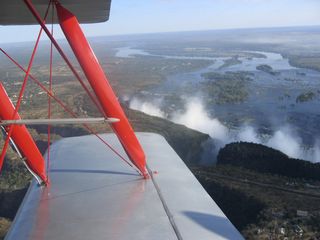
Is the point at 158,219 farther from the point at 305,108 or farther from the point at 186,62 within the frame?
the point at 186,62

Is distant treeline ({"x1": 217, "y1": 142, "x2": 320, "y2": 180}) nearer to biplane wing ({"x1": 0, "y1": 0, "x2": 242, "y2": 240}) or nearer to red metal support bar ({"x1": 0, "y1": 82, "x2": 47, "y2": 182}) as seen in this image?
biplane wing ({"x1": 0, "y1": 0, "x2": 242, "y2": 240})

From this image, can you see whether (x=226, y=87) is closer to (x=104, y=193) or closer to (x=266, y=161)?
(x=266, y=161)

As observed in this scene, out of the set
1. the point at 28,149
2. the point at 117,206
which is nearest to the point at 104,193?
the point at 117,206

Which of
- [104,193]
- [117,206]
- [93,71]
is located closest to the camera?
[117,206]

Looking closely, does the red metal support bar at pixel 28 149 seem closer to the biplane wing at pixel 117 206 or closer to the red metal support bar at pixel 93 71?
the biplane wing at pixel 117 206

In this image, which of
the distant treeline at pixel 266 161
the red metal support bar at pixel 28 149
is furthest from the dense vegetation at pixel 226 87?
the red metal support bar at pixel 28 149
